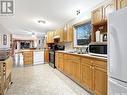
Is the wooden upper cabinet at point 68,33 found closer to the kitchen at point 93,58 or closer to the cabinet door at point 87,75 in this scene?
the kitchen at point 93,58

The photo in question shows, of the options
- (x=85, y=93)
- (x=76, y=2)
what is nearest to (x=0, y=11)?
(x=76, y=2)

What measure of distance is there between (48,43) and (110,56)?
7.51 metres

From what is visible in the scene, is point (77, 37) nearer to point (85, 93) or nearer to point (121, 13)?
point (85, 93)

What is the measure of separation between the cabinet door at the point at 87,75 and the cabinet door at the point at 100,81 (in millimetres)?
223

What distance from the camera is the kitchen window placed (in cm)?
461

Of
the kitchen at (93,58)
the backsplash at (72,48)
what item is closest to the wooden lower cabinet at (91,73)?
the kitchen at (93,58)

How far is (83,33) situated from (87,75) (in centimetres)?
222

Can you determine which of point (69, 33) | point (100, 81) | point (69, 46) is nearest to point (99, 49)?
point (100, 81)

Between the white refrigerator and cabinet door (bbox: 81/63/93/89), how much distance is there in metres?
1.09

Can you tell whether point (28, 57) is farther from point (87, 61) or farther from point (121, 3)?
point (121, 3)

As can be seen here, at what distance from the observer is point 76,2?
12.6ft

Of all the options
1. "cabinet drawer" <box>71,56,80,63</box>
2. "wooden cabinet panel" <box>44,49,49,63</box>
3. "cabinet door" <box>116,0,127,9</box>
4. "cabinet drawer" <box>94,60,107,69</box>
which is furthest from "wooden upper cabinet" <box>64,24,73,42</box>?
"cabinet door" <box>116,0,127,9</box>

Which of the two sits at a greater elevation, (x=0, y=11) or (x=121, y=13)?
(x=0, y=11)

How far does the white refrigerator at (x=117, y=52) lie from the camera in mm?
1619
